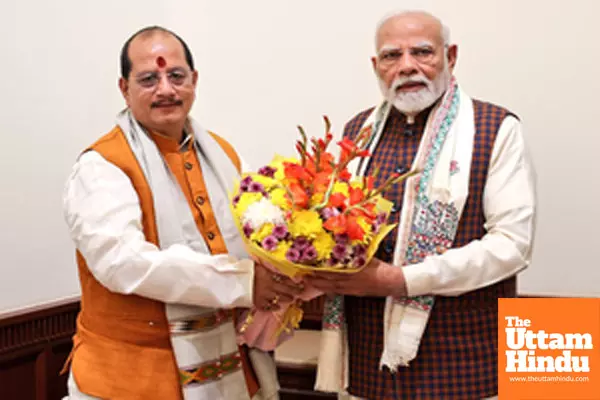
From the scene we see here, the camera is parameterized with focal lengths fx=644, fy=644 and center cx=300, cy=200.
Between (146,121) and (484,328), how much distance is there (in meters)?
1.36

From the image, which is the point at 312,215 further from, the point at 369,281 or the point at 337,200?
the point at 369,281

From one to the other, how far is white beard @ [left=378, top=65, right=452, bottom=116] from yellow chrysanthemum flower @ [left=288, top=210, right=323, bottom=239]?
0.67 metres

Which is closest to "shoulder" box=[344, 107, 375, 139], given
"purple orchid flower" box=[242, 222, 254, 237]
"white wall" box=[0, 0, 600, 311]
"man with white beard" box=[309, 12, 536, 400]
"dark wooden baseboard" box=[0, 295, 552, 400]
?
"man with white beard" box=[309, 12, 536, 400]

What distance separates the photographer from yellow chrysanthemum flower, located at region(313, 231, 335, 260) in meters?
1.81

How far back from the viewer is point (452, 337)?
2141 mm

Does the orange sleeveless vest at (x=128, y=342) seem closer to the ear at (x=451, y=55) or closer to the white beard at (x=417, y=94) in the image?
the white beard at (x=417, y=94)

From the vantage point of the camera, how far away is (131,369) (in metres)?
2.08

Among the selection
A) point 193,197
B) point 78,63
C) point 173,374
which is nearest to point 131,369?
point 173,374

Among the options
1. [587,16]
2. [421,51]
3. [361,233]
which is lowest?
[361,233]

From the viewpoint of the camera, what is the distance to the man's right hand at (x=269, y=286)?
2100 millimetres

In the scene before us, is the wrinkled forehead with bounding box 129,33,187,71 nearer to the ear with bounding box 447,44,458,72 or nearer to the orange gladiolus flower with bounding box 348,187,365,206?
the orange gladiolus flower with bounding box 348,187,365,206

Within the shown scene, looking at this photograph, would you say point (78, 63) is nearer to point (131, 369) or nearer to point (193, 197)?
point (193, 197)

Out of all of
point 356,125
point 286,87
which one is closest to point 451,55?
point 356,125

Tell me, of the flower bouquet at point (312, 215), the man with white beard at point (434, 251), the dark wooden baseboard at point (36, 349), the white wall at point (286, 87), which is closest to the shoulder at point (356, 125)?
the man with white beard at point (434, 251)
